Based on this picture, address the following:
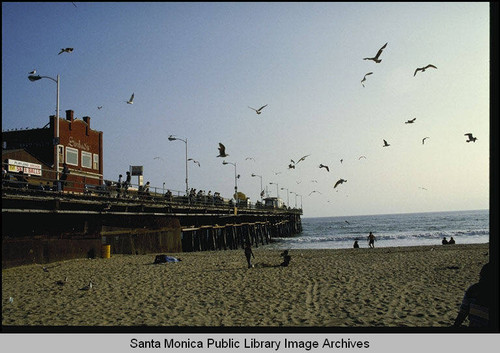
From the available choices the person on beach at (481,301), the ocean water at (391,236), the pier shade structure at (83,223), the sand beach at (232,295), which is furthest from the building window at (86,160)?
the person on beach at (481,301)

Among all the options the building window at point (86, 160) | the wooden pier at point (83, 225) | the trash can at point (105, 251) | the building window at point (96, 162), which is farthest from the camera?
the building window at point (96, 162)

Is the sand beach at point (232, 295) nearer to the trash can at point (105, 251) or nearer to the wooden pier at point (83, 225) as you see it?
the wooden pier at point (83, 225)

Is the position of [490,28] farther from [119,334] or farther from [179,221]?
[179,221]

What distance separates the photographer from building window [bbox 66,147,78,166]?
113 ft

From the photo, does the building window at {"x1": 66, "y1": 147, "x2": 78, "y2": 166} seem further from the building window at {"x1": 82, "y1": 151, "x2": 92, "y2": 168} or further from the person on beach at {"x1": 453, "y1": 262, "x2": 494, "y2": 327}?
the person on beach at {"x1": 453, "y1": 262, "x2": 494, "y2": 327}

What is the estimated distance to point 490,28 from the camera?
4961 millimetres

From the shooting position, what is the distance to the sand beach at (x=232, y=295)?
9.24 metres

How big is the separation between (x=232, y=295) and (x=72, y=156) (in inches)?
1088

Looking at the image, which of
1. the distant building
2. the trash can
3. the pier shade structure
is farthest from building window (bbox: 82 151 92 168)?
the trash can

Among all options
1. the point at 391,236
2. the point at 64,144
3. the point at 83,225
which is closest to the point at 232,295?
the point at 83,225

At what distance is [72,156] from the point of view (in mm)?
35000

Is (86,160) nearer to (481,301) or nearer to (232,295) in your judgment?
(232,295)

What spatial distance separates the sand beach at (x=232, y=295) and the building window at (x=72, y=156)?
18112 mm

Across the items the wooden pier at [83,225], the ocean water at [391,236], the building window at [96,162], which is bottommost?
the ocean water at [391,236]
